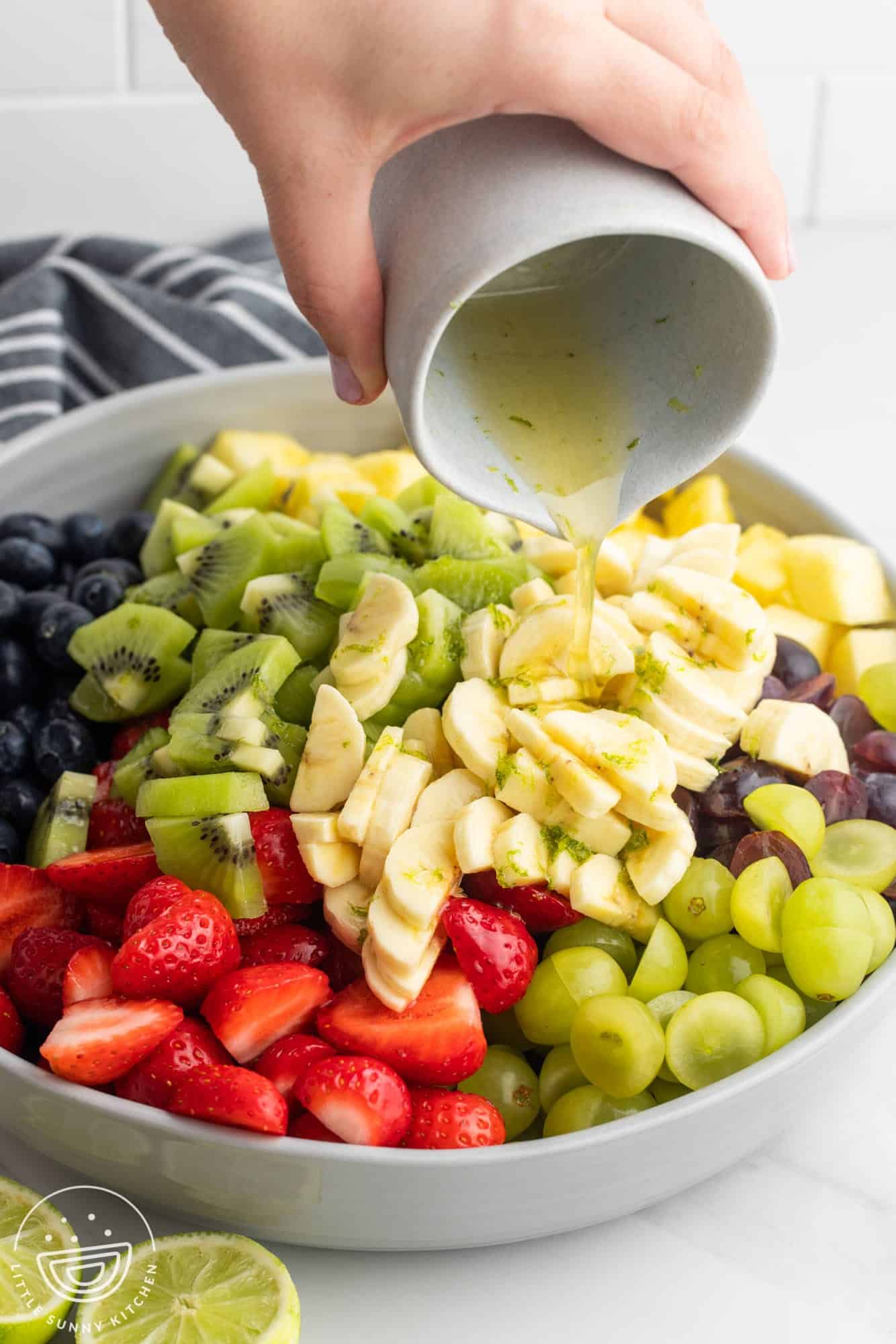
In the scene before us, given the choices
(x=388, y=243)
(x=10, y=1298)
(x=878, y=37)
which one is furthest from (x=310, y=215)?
(x=878, y=37)

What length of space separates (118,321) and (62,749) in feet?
2.95

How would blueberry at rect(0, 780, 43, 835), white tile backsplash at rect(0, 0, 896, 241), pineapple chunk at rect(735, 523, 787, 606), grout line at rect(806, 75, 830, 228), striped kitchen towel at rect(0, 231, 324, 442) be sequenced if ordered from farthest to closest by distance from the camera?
grout line at rect(806, 75, 830, 228)
white tile backsplash at rect(0, 0, 896, 241)
striped kitchen towel at rect(0, 231, 324, 442)
pineapple chunk at rect(735, 523, 787, 606)
blueberry at rect(0, 780, 43, 835)

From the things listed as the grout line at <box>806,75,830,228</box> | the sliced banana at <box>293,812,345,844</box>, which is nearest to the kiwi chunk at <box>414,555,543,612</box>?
the sliced banana at <box>293,812,345,844</box>

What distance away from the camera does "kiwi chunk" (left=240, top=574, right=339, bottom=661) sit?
5.13 ft

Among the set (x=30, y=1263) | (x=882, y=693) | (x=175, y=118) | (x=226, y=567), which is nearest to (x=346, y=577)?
(x=226, y=567)

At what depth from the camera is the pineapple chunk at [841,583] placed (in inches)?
66.5

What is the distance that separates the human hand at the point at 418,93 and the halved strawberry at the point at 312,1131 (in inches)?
26.1

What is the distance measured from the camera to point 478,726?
54.2 inches

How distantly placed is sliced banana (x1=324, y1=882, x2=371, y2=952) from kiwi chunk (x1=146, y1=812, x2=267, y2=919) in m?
0.07

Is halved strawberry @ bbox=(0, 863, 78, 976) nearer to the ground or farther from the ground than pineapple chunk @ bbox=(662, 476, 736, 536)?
nearer to the ground

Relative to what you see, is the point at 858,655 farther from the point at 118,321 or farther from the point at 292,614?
the point at 118,321

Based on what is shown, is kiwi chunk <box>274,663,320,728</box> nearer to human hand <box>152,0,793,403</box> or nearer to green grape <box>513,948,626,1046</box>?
green grape <box>513,948,626,1046</box>

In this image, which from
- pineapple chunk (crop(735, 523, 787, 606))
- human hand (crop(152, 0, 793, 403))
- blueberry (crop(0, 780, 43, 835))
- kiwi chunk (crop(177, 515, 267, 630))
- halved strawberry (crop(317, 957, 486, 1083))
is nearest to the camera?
human hand (crop(152, 0, 793, 403))

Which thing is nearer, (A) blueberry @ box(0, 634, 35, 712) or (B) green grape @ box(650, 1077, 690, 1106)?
(B) green grape @ box(650, 1077, 690, 1106)
